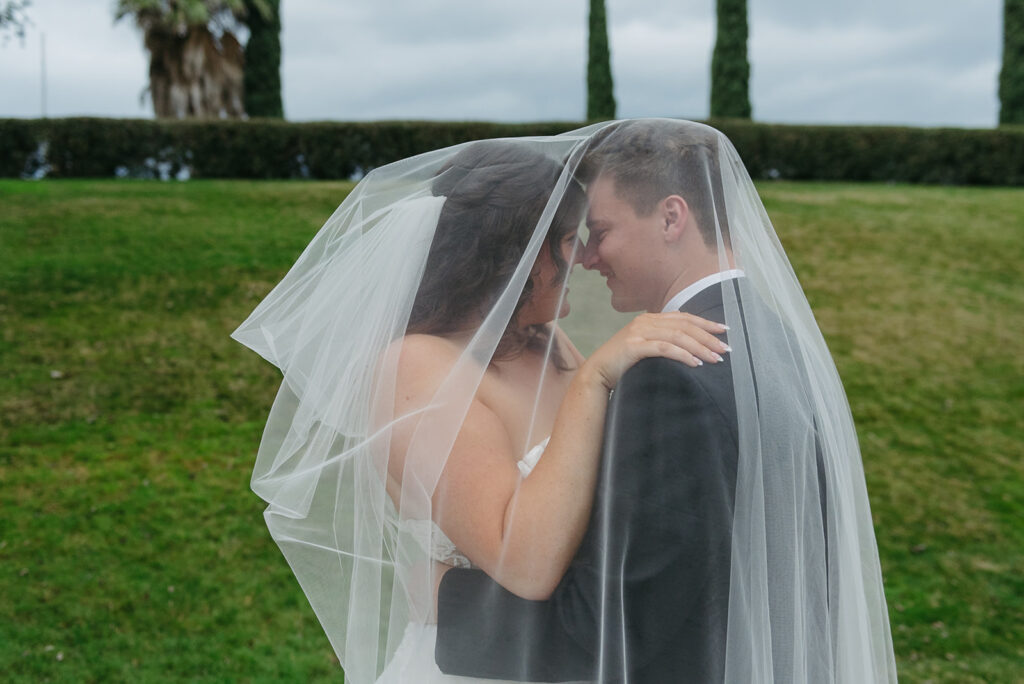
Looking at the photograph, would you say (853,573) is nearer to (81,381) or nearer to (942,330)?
(81,381)

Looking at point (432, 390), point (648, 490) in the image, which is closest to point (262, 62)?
point (432, 390)

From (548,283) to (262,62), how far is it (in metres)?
21.2

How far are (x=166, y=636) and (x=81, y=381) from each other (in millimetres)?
3666

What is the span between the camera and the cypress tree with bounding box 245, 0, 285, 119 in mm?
21672

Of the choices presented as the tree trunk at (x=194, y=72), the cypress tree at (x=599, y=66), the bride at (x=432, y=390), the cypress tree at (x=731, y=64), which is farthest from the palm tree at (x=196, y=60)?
the bride at (x=432, y=390)

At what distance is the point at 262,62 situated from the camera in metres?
21.7

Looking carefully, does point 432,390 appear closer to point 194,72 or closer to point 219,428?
point 219,428

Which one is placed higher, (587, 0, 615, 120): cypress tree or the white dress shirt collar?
(587, 0, 615, 120): cypress tree

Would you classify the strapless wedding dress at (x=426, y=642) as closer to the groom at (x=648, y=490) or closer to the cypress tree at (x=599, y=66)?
the groom at (x=648, y=490)

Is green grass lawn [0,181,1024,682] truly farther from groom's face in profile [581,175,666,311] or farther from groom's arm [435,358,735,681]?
groom's face in profile [581,175,666,311]

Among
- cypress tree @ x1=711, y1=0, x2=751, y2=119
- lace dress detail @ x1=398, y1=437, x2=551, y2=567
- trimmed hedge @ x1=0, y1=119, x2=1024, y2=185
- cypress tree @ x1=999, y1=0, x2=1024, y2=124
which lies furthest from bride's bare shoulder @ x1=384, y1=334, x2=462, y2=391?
cypress tree @ x1=999, y1=0, x2=1024, y2=124

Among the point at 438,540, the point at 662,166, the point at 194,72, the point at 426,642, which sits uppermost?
the point at 194,72

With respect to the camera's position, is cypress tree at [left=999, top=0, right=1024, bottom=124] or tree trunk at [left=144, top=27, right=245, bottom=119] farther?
cypress tree at [left=999, top=0, right=1024, bottom=124]

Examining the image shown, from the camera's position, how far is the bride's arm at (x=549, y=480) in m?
2.00
